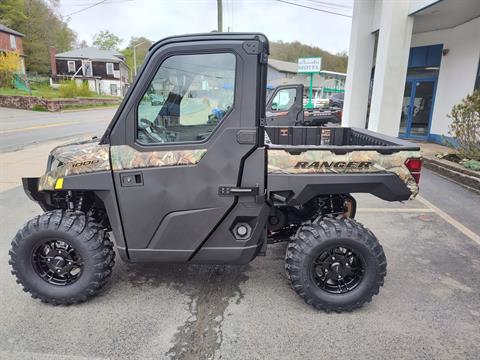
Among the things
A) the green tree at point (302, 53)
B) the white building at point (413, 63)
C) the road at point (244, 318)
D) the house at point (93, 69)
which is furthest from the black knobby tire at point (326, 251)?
the green tree at point (302, 53)

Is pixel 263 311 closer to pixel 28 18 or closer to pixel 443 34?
pixel 443 34

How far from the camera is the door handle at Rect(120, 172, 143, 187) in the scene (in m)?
2.90

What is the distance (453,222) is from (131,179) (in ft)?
15.7

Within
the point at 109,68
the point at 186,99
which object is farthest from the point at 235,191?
the point at 109,68

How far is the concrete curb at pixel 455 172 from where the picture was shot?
7187mm

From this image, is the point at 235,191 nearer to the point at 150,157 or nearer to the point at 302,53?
the point at 150,157

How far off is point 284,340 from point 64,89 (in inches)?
1493

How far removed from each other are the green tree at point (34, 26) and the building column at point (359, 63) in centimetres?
5756

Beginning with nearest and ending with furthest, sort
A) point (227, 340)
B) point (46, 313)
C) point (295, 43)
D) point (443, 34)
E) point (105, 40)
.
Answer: point (227, 340) → point (46, 313) → point (443, 34) → point (295, 43) → point (105, 40)

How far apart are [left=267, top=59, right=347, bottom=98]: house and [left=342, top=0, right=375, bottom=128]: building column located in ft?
89.5

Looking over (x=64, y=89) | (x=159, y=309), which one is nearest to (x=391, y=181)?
(x=159, y=309)

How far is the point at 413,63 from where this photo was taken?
13688 millimetres

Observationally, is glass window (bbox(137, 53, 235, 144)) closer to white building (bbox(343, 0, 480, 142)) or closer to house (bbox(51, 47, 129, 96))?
white building (bbox(343, 0, 480, 142))

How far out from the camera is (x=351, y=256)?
10.3ft
